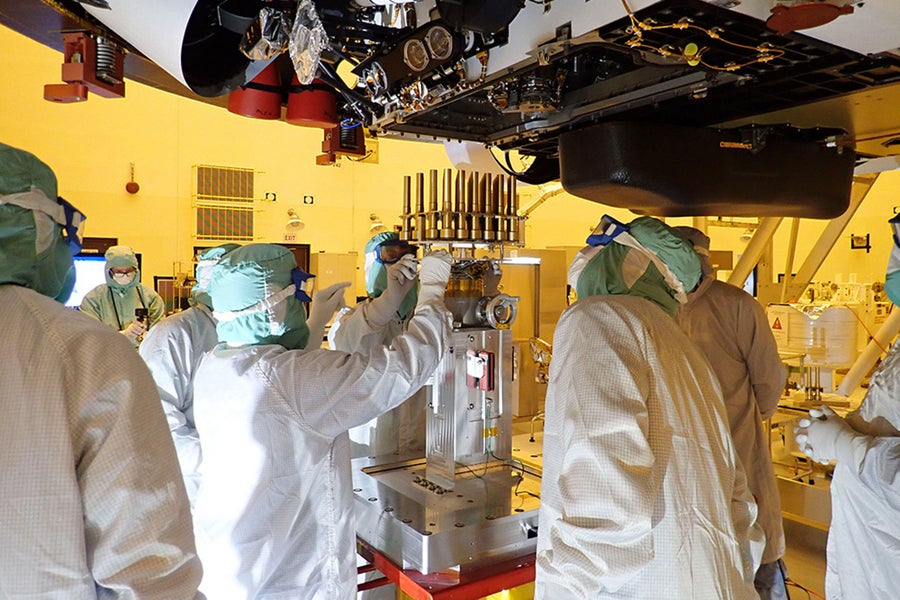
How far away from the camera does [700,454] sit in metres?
1.37

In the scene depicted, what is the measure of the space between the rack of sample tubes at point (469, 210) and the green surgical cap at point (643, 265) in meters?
0.51

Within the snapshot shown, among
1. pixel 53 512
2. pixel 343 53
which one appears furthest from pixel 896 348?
pixel 53 512

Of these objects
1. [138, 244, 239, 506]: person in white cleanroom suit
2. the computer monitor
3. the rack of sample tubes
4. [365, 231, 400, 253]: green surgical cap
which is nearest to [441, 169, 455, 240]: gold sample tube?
the rack of sample tubes

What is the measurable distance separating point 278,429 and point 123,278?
312cm

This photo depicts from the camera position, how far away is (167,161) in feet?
20.5

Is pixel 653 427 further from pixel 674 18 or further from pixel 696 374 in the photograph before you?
pixel 674 18

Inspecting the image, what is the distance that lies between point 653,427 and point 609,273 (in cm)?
42

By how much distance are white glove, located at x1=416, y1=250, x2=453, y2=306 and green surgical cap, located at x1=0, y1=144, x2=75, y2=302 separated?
1.00m

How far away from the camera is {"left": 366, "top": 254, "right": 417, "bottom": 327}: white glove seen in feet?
7.18

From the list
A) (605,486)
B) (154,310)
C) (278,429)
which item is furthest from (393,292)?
(154,310)

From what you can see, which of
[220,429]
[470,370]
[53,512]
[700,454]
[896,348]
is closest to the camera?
[53,512]

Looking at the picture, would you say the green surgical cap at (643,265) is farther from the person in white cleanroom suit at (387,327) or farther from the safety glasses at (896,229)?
the person in white cleanroom suit at (387,327)

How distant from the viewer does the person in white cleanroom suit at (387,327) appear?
2.25 m

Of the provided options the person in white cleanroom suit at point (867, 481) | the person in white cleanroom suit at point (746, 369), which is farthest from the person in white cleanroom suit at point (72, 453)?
the person in white cleanroom suit at point (746, 369)
